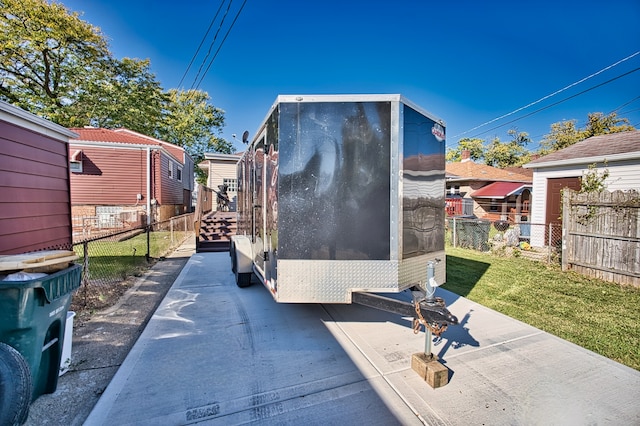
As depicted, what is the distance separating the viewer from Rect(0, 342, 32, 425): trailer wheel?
1959mm

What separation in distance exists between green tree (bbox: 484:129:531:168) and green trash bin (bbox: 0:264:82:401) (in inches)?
2103

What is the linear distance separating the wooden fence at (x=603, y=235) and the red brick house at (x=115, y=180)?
59.3 feet

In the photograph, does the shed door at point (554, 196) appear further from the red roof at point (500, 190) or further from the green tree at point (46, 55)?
the green tree at point (46, 55)

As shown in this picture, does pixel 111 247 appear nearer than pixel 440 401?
No

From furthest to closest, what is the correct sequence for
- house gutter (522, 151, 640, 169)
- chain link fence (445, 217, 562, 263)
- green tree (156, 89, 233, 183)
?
1. green tree (156, 89, 233, 183)
2. chain link fence (445, 217, 562, 263)
3. house gutter (522, 151, 640, 169)

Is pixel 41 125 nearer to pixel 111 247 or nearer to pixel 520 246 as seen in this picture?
pixel 111 247

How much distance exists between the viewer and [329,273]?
321 centimetres

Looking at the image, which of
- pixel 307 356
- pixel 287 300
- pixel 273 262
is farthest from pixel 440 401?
pixel 273 262

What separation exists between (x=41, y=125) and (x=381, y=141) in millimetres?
4600

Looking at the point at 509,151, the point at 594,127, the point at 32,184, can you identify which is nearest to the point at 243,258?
the point at 32,184

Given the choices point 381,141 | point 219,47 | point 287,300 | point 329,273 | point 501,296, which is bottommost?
point 501,296

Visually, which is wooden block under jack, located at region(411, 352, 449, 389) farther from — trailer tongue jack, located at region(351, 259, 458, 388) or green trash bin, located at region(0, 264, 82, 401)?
green trash bin, located at region(0, 264, 82, 401)

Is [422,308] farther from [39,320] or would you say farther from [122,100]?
[122,100]

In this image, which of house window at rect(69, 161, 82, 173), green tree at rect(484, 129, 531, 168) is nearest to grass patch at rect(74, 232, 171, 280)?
house window at rect(69, 161, 82, 173)
